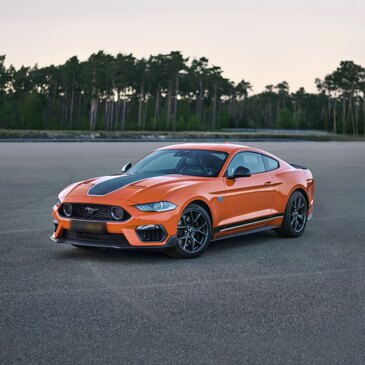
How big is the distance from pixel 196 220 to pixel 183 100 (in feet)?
593

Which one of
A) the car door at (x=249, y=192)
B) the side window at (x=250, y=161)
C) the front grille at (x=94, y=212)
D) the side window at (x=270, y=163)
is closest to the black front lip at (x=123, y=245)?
the front grille at (x=94, y=212)

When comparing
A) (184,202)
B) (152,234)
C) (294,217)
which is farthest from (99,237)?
(294,217)

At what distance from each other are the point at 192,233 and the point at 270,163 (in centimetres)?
224

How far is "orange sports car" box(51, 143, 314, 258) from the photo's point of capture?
356 inches

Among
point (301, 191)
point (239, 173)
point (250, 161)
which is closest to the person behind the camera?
point (239, 173)

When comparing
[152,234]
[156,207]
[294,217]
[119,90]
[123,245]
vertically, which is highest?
[119,90]

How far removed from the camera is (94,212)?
9188 mm

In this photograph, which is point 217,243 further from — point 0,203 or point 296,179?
point 0,203

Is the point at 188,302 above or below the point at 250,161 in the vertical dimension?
below

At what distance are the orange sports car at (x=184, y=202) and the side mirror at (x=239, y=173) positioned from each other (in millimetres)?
13

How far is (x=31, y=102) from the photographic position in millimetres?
160875

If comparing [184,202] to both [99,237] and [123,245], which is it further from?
[99,237]

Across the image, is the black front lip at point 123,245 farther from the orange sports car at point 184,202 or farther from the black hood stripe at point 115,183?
the black hood stripe at point 115,183

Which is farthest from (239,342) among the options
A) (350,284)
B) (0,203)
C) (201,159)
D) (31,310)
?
(0,203)
